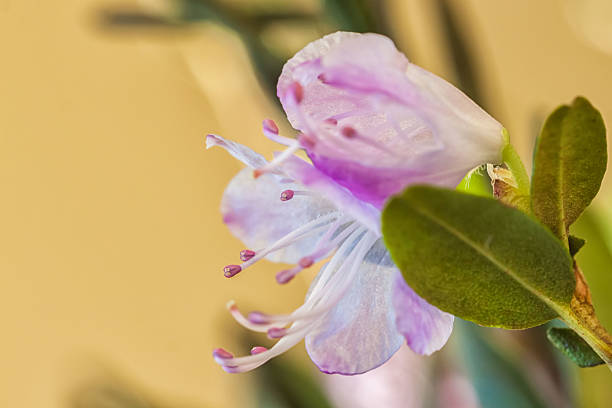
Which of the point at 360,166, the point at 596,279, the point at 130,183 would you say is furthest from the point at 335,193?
the point at 130,183

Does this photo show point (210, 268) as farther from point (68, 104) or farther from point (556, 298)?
point (556, 298)

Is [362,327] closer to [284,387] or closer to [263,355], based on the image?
[263,355]

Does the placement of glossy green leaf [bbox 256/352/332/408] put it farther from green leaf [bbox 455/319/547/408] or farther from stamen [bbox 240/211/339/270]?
stamen [bbox 240/211/339/270]

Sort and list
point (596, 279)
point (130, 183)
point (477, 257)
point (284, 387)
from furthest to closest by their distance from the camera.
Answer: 1. point (130, 183)
2. point (284, 387)
3. point (596, 279)
4. point (477, 257)

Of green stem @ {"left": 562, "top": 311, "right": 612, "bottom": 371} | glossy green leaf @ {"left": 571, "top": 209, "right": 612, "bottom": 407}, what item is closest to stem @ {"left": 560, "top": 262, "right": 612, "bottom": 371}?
green stem @ {"left": 562, "top": 311, "right": 612, "bottom": 371}

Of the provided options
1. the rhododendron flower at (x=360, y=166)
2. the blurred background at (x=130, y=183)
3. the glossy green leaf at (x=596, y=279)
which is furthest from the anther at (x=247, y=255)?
the blurred background at (x=130, y=183)

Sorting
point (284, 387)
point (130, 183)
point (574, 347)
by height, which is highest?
point (574, 347)

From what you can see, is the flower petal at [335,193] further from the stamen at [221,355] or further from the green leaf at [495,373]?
the green leaf at [495,373]
